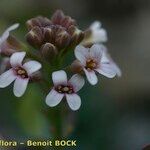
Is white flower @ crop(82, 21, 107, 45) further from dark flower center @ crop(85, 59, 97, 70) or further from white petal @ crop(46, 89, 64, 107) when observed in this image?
white petal @ crop(46, 89, 64, 107)

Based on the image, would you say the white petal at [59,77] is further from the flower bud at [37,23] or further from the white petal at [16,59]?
the flower bud at [37,23]

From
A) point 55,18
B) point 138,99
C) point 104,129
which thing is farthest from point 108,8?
point 55,18

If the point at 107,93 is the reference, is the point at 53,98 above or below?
below

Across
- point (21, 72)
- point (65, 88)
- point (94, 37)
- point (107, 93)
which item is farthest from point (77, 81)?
point (107, 93)

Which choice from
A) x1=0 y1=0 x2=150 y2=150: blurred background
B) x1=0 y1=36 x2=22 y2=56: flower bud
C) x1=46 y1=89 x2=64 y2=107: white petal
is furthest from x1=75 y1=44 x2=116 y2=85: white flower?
x1=0 y1=0 x2=150 y2=150: blurred background

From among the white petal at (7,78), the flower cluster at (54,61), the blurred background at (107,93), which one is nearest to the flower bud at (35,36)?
the flower cluster at (54,61)

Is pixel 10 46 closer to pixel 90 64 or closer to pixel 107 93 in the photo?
Result: pixel 90 64
